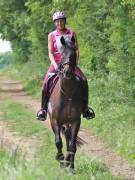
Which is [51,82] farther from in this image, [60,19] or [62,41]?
[60,19]

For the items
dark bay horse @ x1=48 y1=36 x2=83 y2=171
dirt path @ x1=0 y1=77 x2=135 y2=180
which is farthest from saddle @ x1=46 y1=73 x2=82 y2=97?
dirt path @ x1=0 y1=77 x2=135 y2=180

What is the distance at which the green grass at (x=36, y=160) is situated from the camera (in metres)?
7.34

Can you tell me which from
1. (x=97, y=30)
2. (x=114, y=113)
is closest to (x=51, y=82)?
(x=114, y=113)

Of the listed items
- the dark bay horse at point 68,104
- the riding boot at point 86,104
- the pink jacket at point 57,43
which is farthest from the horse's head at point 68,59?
the riding boot at point 86,104

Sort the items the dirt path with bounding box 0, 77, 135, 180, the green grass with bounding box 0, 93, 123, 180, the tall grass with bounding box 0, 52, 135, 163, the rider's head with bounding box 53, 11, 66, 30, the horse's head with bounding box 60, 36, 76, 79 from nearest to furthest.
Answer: the green grass with bounding box 0, 93, 123, 180 → the horse's head with bounding box 60, 36, 76, 79 → the rider's head with bounding box 53, 11, 66, 30 → the dirt path with bounding box 0, 77, 135, 180 → the tall grass with bounding box 0, 52, 135, 163

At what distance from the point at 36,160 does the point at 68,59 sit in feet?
6.60

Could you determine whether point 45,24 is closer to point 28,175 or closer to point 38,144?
point 38,144

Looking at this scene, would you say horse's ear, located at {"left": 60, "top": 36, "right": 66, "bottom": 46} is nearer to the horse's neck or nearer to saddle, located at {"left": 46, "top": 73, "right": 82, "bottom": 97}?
the horse's neck

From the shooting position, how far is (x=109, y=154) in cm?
1327

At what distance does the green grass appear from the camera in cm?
734

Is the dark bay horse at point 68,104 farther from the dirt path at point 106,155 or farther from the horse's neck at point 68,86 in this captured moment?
the dirt path at point 106,155

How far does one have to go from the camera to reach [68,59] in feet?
32.9

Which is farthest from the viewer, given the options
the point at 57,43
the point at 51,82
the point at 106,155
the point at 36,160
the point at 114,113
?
the point at 114,113

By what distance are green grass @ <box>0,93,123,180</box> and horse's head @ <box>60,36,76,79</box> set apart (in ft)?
5.08
